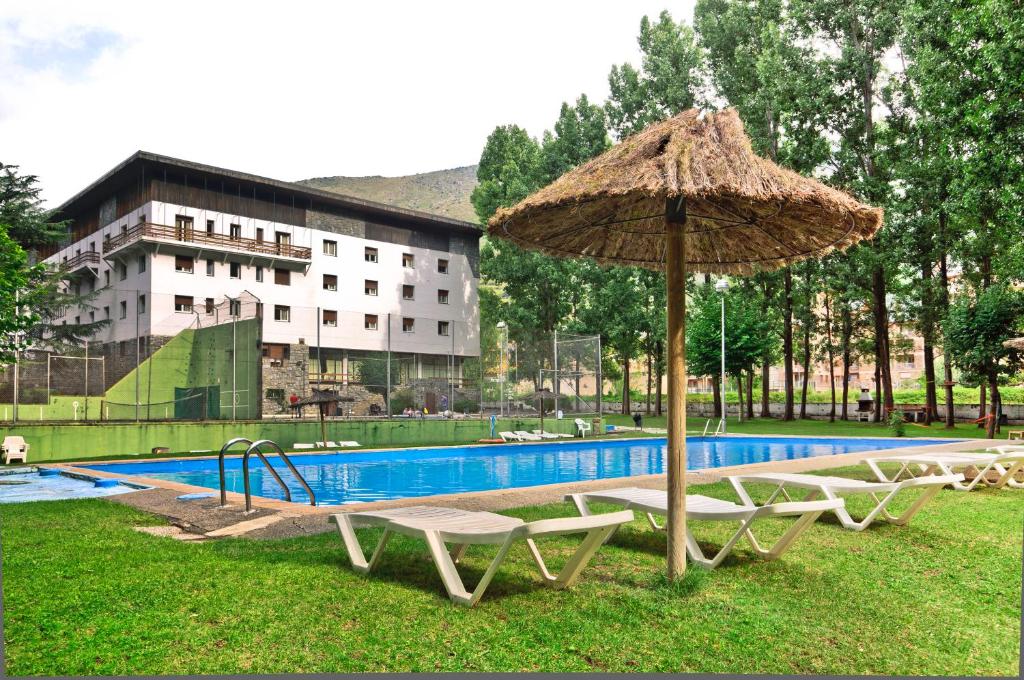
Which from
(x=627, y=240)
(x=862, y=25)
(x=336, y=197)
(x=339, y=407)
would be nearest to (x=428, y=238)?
(x=336, y=197)

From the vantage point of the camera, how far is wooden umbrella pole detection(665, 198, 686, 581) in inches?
171

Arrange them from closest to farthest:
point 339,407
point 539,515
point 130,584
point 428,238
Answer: point 130,584 < point 539,515 < point 339,407 < point 428,238

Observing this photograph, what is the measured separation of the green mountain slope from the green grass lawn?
24.7 meters

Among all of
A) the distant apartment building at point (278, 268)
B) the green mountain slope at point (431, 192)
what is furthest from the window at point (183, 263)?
the green mountain slope at point (431, 192)

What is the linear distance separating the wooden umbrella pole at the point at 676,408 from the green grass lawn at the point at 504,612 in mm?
207

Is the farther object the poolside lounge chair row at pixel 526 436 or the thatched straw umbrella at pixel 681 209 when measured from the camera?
the poolside lounge chair row at pixel 526 436

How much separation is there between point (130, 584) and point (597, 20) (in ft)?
17.9

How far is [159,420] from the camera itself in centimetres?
1742

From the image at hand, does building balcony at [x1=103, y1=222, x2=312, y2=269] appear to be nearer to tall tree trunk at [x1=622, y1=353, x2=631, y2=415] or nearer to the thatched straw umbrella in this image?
tall tree trunk at [x1=622, y1=353, x2=631, y2=415]

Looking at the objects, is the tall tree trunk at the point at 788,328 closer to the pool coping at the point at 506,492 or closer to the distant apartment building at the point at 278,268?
the distant apartment building at the point at 278,268

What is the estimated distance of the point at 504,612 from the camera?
3.84 meters

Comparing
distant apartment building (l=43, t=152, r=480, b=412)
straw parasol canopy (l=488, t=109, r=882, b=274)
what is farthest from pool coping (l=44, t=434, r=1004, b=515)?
distant apartment building (l=43, t=152, r=480, b=412)

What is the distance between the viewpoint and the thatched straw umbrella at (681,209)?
13.5ft

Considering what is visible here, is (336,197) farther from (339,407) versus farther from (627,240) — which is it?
(627,240)
